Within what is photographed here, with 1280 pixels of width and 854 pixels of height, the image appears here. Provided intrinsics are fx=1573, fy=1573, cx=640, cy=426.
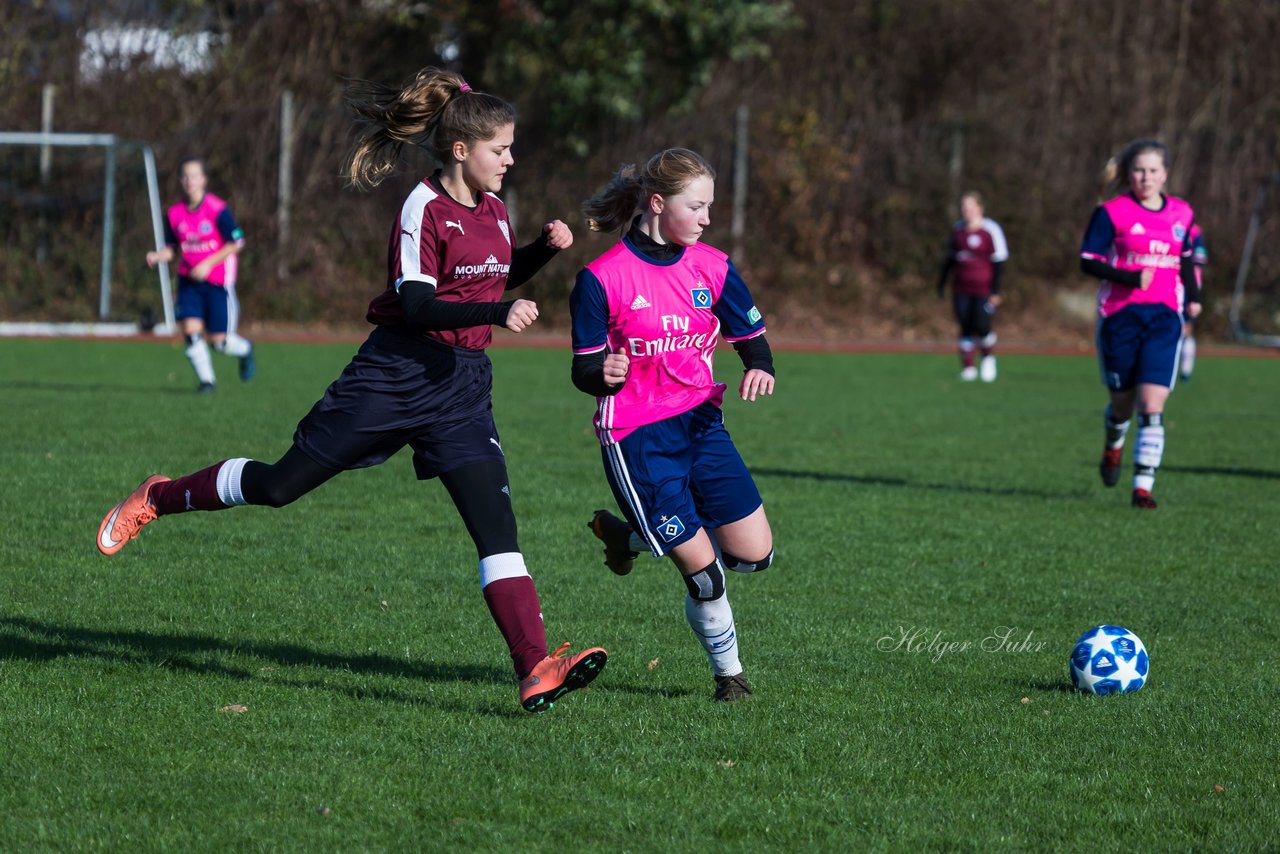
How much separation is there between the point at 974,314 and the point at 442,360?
15.4 m

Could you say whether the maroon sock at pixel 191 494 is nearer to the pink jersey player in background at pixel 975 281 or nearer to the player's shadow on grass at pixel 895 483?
the player's shadow on grass at pixel 895 483

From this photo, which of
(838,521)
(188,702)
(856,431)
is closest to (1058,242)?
(856,431)

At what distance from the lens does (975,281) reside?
64.6 ft

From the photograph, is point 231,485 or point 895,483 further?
point 895,483

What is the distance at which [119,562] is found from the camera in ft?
22.2

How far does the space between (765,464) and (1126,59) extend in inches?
968

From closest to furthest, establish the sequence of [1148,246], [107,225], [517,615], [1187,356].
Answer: [517,615] < [1148,246] < [1187,356] < [107,225]

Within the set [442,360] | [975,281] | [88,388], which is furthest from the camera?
[975,281]

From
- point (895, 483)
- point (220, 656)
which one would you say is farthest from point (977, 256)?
point (220, 656)

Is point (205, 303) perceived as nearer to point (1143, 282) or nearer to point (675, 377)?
point (1143, 282)

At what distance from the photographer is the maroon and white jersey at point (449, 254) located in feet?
15.3

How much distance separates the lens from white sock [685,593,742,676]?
487 cm

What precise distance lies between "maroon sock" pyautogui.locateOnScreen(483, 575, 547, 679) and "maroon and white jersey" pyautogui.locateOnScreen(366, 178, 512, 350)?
0.76 meters

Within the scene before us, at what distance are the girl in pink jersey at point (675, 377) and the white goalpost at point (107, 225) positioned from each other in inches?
704
